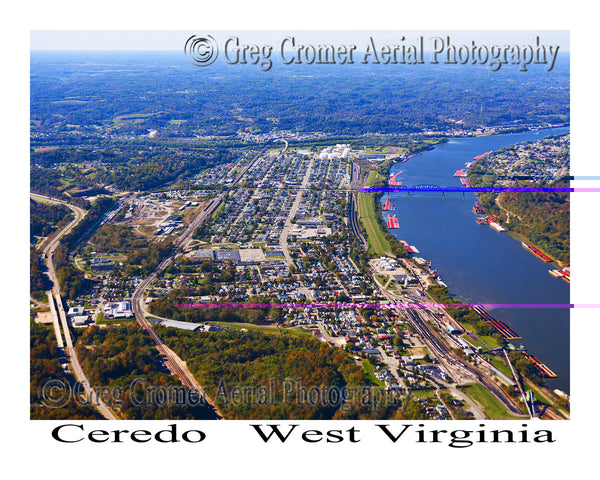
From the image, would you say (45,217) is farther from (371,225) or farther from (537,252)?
(537,252)

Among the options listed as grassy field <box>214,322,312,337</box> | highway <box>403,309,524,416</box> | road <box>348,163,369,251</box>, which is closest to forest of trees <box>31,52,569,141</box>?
road <box>348,163,369,251</box>

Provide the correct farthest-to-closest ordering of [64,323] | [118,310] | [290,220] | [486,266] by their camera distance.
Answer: [290,220], [486,266], [118,310], [64,323]

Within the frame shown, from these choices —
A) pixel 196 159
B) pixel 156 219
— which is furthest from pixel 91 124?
pixel 156 219

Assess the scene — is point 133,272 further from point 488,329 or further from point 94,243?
point 488,329

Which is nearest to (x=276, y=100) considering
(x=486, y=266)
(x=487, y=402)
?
(x=486, y=266)

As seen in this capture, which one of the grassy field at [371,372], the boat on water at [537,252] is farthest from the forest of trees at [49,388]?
the boat on water at [537,252]

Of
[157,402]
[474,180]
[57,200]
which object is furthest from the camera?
[474,180]

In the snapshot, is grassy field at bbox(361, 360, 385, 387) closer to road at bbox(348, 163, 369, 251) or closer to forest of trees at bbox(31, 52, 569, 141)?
road at bbox(348, 163, 369, 251)
